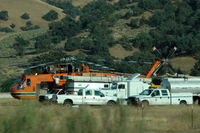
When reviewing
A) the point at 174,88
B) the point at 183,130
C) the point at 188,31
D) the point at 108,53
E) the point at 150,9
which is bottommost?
the point at 183,130

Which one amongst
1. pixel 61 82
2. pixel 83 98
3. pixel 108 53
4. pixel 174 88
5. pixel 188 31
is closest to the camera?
pixel 83 98

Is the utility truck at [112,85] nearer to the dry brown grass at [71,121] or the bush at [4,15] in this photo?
the dry brown grass at [71,121]

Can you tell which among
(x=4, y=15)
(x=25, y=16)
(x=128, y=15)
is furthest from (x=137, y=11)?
(x=25, y=16)

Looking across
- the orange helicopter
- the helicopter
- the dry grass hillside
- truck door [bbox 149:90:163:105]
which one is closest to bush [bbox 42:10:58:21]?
the dry grass hillside

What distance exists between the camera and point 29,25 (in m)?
173

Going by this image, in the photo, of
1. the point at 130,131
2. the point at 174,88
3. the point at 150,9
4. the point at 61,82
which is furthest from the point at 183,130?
the point at 150,9

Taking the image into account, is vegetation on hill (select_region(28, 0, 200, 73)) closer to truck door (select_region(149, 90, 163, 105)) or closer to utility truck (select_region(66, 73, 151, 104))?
utility truck (select_region(66, 73, 151, 104))

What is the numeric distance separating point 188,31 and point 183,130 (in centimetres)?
10138

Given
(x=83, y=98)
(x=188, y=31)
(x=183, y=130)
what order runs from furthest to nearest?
(x=188, y=31)
(x=83, y=98)
(x=183, y=130)

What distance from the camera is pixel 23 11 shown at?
18150 cm

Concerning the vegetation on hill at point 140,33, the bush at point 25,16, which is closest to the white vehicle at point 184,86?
the vegetation on hill at point 140,33

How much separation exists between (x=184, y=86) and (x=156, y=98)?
413 centimetres

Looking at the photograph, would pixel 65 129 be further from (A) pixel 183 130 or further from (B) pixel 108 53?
(B) pixel 108 53

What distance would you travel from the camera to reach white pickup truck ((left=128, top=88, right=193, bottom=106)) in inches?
1318
